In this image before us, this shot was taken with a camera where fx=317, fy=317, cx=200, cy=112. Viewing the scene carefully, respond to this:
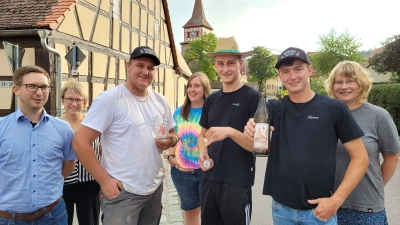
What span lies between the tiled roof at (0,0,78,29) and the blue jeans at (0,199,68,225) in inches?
254

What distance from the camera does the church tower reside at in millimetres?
70375

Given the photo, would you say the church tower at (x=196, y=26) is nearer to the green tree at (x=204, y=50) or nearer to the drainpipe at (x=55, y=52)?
the green tree at (x=204, y=50)

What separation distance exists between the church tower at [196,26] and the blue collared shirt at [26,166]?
68966 mm

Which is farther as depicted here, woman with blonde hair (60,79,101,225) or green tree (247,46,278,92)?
green tree (247,46,278,92)

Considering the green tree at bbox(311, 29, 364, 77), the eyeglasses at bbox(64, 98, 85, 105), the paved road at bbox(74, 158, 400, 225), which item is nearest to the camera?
the eyeglasses at bbox(64, 98, 85, 105)

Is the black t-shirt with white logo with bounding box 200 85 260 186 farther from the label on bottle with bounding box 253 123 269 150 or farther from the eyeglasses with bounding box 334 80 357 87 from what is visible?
the eyeglasses with bounding box 334 80 357 87

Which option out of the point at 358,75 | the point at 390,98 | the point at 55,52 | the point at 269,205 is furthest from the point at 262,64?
the point at 358,75

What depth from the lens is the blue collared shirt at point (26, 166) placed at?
96.0 inches

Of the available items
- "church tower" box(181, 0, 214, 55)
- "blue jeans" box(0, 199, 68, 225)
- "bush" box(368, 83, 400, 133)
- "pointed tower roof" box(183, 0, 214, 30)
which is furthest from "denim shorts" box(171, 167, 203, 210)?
"pointed tower roof" box(183, 0, 214, 30)

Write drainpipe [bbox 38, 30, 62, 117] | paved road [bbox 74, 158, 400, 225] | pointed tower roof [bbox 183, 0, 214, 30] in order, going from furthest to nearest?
pointed tower roof [bbox 183, 0, 214, 30] < drainpipe [bbox 38, 30, 62, 117] < paved road [bbox 74, 158, 400, 225]

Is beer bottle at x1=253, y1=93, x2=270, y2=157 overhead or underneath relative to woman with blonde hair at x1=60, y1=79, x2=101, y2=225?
overhead

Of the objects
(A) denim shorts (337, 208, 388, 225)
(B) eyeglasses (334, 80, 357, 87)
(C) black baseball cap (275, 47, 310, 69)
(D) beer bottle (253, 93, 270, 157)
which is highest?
(C) black baseball cap (275, 47, 310, 69)

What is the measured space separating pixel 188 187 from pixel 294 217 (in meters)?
1.92

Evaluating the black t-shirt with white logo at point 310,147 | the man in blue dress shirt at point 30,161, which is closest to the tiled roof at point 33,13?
the man in blue dress shirt at point 30,161
